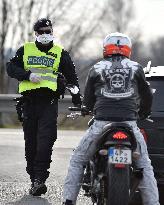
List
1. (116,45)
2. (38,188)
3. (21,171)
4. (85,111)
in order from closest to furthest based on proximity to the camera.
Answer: (116,45) < (85,111) < (38,188) < (21,171)

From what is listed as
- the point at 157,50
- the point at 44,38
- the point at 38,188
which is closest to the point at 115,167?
the point at 38,188

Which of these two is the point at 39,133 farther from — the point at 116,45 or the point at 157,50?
the point at 157,50

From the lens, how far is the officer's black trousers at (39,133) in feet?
24.9

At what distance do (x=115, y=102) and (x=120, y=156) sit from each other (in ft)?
1.80

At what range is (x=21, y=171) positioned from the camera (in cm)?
955

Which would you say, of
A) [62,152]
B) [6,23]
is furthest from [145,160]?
[6,23]

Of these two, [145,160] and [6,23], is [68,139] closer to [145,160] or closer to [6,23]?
[145,160]

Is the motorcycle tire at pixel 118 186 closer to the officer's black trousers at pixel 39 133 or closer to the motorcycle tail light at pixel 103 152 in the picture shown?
the motorcycle tail light at pixel 103 152

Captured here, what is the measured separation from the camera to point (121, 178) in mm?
5570

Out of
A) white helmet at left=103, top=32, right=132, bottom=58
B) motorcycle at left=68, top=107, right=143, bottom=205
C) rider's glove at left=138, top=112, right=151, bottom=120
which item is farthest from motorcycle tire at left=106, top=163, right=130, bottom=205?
white helmet at left=103, top=32, right=132, bottom=58

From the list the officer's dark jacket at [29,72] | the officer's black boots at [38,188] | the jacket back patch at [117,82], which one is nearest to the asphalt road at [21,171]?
the officer's black boots at [38,188]

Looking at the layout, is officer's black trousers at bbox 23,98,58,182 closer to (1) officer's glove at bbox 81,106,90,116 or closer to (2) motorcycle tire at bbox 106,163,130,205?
(1) officer's glove at bbox 81,106,90,116

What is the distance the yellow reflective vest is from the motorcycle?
5.84 ft

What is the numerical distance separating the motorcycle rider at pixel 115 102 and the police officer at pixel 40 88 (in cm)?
144
